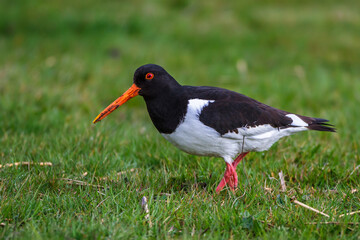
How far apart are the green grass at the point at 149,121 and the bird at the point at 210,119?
1.17ft

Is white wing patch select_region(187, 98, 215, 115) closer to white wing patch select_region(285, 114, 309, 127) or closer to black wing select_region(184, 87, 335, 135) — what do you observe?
black wing select_region(184, 87, 335, 135)

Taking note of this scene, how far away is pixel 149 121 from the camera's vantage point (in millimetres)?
6859

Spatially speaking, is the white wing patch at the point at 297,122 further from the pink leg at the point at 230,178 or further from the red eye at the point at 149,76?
the red eye at the point at 149,76

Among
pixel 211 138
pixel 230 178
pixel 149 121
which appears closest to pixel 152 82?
pixel 211 138

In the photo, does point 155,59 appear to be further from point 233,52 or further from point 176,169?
point 176,169

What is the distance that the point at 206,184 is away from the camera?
437 centimetres

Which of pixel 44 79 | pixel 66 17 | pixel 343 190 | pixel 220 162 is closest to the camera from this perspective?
pixel 343 190

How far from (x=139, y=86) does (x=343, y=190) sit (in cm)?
210

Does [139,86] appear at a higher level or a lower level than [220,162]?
higher

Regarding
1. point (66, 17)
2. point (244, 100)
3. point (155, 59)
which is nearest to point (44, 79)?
point (155, 59)

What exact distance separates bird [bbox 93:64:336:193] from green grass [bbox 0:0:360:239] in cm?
36

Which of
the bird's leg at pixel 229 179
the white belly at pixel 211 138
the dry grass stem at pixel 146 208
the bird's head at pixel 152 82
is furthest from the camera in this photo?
the bird's head at pixel 152 82

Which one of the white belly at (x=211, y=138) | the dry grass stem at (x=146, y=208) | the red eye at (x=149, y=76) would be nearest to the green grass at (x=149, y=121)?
the dry grass stem at (x=146, y=208)

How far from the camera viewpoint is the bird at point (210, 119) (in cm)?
405
